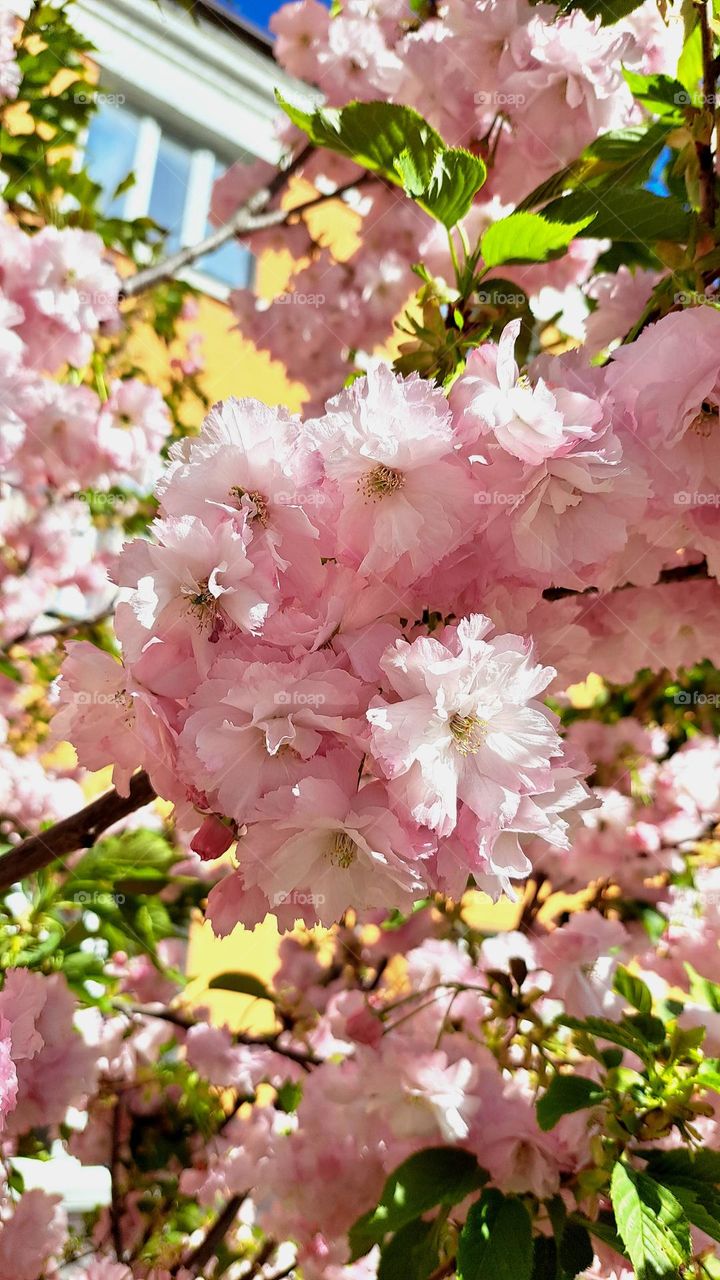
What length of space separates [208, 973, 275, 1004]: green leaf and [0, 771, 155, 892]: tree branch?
0.78 m

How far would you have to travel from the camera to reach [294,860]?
1.89ft

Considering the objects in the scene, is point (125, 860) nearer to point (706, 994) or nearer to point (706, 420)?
point (706, 994)

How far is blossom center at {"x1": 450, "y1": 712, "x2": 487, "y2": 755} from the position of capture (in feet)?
1.84

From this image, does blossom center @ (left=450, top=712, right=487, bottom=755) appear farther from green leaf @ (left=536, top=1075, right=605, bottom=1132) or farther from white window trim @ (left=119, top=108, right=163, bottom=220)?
white window trim @ (left=119, top=108, right=163, bottom=220)

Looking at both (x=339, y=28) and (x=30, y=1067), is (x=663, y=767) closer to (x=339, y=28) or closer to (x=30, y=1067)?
(x=30, y=1067)

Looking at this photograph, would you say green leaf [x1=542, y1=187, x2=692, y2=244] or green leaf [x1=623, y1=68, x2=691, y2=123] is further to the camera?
green leaf [x1=623, y1=68, x2=691, y2=123]

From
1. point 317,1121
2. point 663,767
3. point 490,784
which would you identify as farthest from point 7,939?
point 663,767

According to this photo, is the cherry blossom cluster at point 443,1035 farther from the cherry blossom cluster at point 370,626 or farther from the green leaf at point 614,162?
the green leaf at point 614,162
